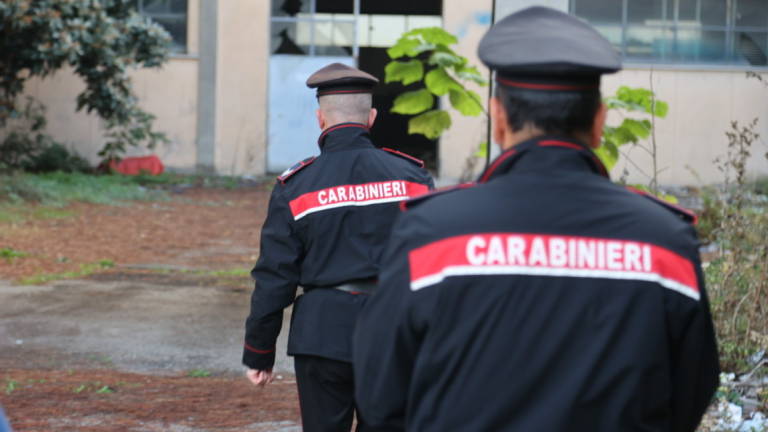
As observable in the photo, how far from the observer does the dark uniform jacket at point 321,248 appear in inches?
148

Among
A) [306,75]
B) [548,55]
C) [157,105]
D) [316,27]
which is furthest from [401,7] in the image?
[548,55]

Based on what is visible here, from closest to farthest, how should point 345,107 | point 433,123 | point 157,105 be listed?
point 345,107, point 433,123, point 157,105

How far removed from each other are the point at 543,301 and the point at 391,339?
32 cm

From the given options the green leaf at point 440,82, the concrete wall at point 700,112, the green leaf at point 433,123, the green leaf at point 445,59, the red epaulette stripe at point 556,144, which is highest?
the green leaf at point 445,59

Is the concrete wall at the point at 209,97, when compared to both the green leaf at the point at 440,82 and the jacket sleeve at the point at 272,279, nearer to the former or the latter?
the green leaf at the point at 440,82

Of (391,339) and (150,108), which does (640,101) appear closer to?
(391,339)

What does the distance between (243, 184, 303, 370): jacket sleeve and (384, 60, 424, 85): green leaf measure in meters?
1.60

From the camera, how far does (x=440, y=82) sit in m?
5.25

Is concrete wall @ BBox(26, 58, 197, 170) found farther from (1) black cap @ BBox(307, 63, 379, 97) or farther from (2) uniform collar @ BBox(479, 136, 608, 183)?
(2) uniform collar @ BBox(479, 136, 608, 183)

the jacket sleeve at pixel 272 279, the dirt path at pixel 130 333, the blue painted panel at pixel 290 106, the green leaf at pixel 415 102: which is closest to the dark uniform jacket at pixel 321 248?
the jacket sleeve at pixel 272 279

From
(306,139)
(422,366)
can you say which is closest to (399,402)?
(422,366)

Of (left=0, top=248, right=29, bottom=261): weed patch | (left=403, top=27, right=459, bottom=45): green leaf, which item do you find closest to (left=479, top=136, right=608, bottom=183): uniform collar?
(left=403, top=27, right=459, bottom=45): green leaf

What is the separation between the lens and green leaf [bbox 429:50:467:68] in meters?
5.21

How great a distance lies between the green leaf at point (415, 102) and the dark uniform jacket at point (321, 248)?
1196mm
